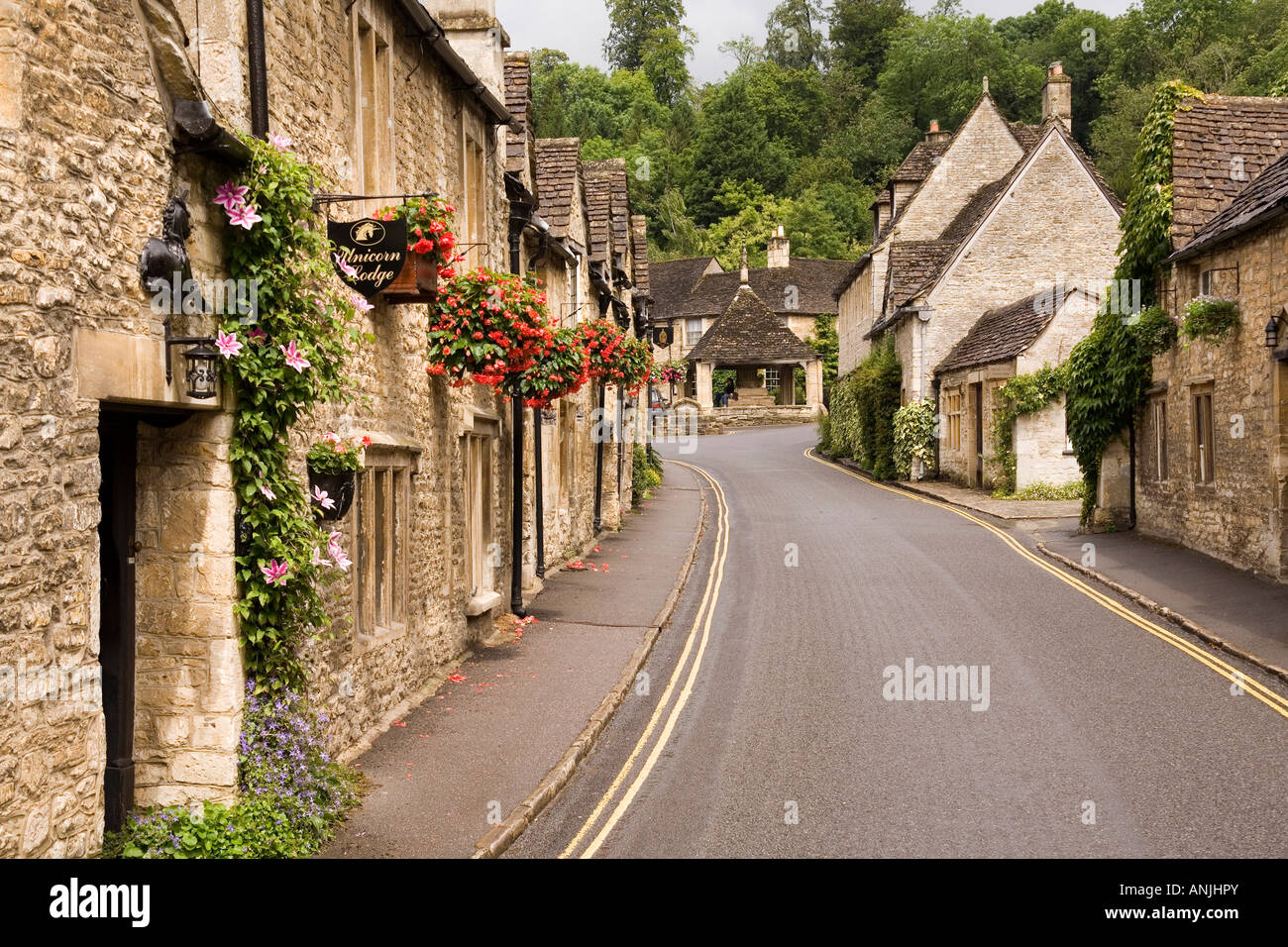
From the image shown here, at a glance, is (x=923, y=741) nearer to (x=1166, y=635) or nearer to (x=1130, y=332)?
(x=1166, y=635)

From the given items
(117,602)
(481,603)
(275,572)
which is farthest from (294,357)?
(481,603)

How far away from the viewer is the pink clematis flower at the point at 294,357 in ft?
24.2

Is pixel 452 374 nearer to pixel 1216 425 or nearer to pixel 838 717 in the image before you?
pixel 838 717

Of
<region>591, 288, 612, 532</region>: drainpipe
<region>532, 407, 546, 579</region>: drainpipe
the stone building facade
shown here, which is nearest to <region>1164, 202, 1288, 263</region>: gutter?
<region>532, 407, 546, 579</region>: drainpipe

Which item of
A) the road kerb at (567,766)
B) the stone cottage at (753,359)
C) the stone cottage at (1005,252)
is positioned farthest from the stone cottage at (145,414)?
the stone cottage at (753,359)

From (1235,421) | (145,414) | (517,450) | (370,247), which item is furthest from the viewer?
(1235,421)

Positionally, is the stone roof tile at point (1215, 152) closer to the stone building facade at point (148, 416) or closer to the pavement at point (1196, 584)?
the pavement at point (1196, 584)

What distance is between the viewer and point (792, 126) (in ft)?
318

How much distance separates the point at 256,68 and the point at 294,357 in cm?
194

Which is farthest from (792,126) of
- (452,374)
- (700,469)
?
(452,374)

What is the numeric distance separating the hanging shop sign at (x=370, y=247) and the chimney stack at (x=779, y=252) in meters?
71.6

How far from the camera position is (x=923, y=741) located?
1049cm

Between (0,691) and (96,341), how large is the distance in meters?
1.75

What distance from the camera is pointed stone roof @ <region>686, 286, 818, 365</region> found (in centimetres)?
6612
